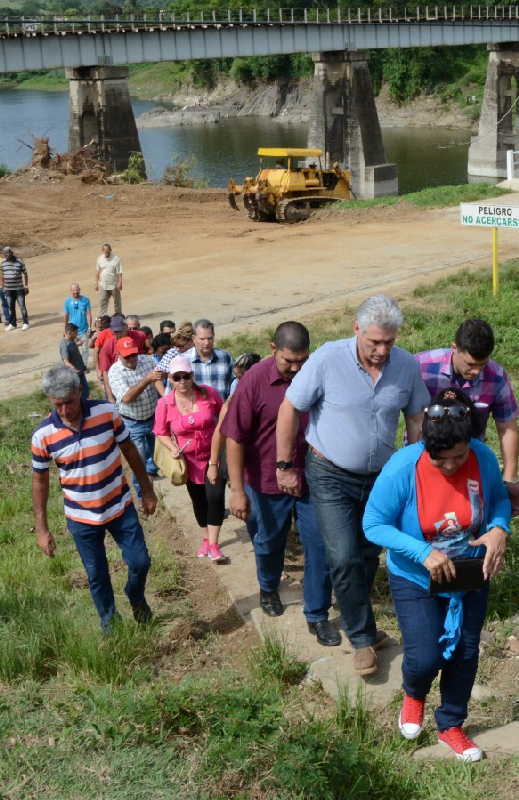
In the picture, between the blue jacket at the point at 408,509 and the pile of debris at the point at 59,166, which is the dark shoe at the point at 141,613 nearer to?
the blue jacket at the point at 408,509

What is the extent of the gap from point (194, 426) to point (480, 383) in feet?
6.88

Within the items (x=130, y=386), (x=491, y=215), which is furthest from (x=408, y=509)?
(x=491, y=215)

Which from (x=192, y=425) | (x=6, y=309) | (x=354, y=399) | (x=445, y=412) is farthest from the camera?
(x=6, y=309)

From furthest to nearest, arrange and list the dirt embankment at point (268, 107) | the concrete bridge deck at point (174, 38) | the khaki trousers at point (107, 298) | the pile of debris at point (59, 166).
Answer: the dirt embankment at point (268, 107) → the pile of debris at point (59, 166) → the concrete bridge deck at point (174, 38) → the khaki trousers at point (107, 298)

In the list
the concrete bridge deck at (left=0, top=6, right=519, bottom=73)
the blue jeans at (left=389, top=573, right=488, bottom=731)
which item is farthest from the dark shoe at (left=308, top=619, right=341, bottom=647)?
the concrete bridge deck at (left=0, top=6, right=519, bottom=73)

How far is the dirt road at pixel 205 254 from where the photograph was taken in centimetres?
1808

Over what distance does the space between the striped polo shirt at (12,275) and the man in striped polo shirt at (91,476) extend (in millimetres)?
12845

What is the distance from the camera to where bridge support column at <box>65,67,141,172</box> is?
1566 inches

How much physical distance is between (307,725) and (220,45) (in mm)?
40042

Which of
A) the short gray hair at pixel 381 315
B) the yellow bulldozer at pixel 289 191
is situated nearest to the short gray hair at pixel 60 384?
the short gray hair at pixel 381 315

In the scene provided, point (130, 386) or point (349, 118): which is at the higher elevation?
point (349, 118)

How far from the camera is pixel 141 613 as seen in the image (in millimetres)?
5773

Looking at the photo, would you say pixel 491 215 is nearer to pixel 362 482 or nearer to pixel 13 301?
pixel 362 482

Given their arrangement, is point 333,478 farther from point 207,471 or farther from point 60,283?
point 60,283
